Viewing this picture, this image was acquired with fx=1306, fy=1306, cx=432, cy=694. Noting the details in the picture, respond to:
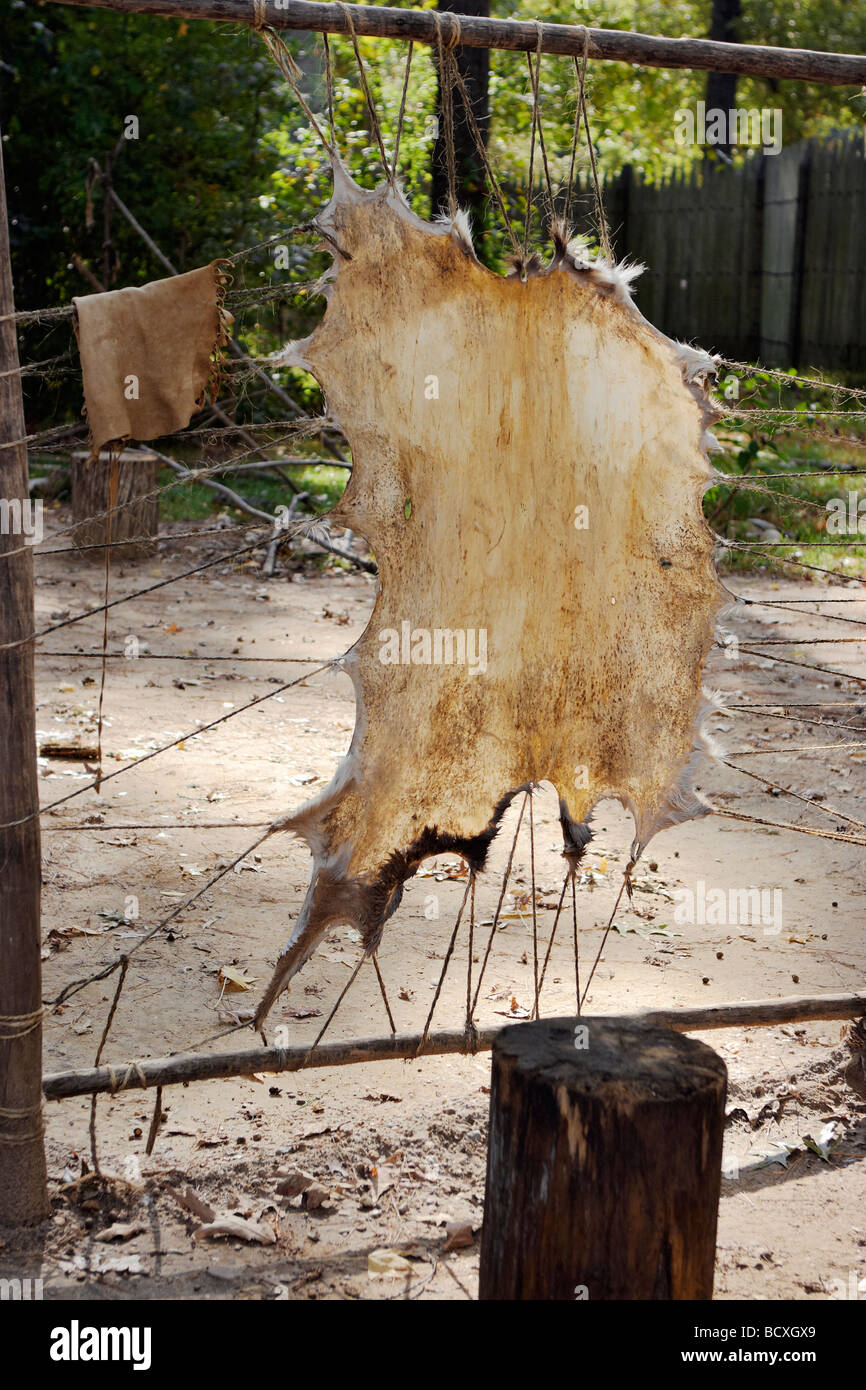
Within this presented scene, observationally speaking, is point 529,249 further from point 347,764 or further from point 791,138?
point 791,138

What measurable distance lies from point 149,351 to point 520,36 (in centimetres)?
99

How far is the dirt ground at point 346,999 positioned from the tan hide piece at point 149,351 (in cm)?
50

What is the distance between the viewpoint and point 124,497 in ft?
29.5

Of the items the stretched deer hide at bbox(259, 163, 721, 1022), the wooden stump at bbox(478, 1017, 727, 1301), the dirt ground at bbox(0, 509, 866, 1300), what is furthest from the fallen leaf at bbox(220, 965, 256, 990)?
the wooden stump at bbox(478, 1017, 727, 1301)

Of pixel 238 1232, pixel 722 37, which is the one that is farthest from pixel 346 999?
pixel 722 37

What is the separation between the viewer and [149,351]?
2584 millimetres

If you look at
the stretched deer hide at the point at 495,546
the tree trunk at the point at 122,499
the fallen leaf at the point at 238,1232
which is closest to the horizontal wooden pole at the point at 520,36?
the stretched deer hide at the point at 495,546

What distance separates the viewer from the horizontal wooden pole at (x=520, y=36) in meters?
2.49

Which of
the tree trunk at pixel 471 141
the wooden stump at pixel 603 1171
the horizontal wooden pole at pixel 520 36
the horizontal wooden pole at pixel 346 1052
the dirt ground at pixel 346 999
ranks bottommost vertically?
the dirt ground at pixel 346 999

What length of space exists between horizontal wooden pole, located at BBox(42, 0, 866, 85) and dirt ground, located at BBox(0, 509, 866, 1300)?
4.03ft

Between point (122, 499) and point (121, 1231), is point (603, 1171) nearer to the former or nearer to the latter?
point (121, 1231)

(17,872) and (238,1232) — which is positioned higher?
(17,872)

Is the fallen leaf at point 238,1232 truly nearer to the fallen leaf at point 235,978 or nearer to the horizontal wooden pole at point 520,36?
the fallen leaf at point 235,978
